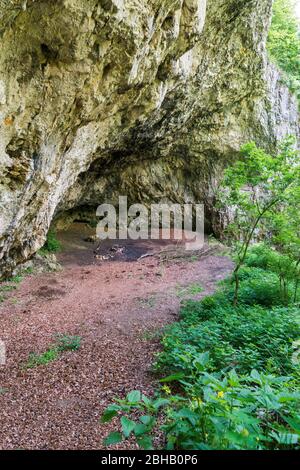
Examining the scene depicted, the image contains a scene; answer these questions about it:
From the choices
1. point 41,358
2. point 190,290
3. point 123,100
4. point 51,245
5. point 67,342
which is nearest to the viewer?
point 41,358

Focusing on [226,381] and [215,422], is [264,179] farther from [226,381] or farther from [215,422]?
[215,422]

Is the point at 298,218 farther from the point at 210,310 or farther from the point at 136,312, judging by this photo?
the point at 136,312

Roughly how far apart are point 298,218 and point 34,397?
8.20 meters

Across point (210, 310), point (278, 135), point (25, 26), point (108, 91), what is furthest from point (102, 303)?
point (278, 135)

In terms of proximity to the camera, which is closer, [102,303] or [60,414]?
[60,414]

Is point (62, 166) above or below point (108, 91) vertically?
below

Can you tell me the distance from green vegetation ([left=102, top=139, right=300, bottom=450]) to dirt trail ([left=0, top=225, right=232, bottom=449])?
65cm

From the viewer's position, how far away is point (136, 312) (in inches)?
353

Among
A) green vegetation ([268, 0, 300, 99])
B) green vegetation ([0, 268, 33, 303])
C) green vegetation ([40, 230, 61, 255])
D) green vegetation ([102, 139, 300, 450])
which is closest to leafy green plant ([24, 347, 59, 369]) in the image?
green vegetation ([102, 139, 300, 450])

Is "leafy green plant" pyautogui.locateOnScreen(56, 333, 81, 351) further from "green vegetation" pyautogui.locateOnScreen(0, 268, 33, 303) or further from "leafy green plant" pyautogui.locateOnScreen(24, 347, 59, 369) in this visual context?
"green vegetation" pyautogui.locateOnScreen(0, 268, 33, 303)

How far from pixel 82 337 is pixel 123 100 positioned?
7790 millimetres

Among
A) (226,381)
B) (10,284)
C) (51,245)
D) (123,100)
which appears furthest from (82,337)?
(51,245)

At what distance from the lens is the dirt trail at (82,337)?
14.8 ft

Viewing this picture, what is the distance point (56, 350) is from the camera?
669 centimetres
